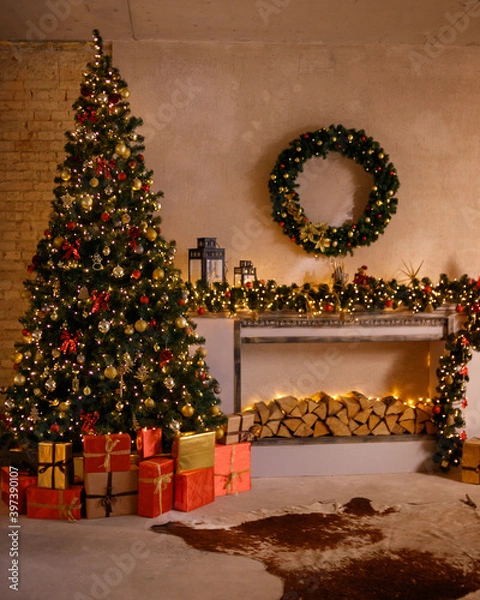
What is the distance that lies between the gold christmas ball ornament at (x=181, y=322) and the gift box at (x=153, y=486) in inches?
36.6

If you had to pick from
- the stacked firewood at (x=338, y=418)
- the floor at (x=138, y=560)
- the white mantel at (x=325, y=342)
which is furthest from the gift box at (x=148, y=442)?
the stacked firewood at (x=338, y=418)

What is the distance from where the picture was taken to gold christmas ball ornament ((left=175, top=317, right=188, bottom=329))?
4.70 metres

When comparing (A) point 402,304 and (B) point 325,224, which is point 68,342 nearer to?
(B) point 325,224

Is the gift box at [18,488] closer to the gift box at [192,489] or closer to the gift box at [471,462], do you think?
the gift box at [192,489]

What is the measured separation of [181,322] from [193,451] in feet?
2.93

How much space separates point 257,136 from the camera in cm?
578

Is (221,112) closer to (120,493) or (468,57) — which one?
(468,57)

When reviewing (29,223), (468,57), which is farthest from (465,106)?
(29,223)

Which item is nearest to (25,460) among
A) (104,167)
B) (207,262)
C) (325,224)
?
(207,262)

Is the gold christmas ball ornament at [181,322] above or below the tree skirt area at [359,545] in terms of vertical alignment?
above

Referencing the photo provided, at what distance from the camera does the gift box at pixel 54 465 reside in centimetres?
427

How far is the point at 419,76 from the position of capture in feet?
19.2

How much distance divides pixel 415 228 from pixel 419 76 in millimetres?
A: 1332

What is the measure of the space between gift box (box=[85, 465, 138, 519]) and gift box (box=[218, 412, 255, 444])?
2.66 ft
